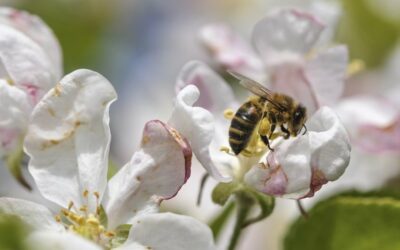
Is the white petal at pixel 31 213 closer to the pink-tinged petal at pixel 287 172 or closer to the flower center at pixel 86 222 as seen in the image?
the flower center at pixel 86 222

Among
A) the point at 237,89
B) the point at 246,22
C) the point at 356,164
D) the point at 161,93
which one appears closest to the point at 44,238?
the point at 356,164

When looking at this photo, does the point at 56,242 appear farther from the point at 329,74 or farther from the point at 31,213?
the point at 329,74

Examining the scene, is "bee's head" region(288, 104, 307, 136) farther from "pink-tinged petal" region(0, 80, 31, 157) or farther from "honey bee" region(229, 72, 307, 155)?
"pink-tinged petal" region(0, 80, 31, 157)

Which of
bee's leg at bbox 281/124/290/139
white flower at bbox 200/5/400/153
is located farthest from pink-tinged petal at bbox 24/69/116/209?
white flower at bbox 200/5/400/153

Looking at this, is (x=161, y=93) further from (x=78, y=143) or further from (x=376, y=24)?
(x=78, y=143)

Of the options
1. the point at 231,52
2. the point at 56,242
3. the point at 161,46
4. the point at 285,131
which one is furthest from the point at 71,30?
the point at 56,242

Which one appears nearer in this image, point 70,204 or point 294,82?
point 70,204

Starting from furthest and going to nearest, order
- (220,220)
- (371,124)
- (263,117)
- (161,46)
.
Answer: (161,46) → (371,124) → (220,220) → (263,117)
